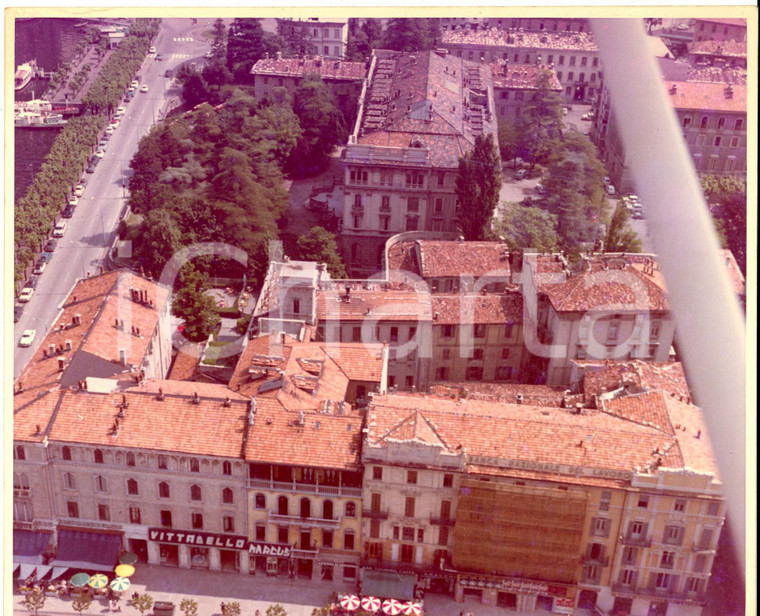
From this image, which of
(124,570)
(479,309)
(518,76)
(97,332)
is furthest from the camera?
(518,76)

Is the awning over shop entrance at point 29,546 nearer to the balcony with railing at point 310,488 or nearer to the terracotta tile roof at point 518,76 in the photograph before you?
the balcony with railing at point 310,488

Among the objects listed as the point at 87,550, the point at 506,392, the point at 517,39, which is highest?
the point at 517,39

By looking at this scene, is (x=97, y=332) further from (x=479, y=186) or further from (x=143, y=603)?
(x=479, y=186)

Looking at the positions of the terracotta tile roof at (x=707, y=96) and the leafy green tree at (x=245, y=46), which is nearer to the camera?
the terracotta tile roof at (x=707, y=96)

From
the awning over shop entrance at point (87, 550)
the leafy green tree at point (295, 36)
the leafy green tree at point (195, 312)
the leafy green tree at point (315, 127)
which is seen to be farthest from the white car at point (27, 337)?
the leafy green tree at point (295, 36)

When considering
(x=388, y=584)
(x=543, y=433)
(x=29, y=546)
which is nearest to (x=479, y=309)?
(x=543, y=433)

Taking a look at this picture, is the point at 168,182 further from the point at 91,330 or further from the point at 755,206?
the point at 755,206

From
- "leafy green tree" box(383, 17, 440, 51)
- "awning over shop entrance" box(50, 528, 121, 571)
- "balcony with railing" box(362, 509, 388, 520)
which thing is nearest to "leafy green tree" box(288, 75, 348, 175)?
"leafy green tree" box(383, 17, 440, 51)

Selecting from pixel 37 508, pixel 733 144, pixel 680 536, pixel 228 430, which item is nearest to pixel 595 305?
pixel 680 536
